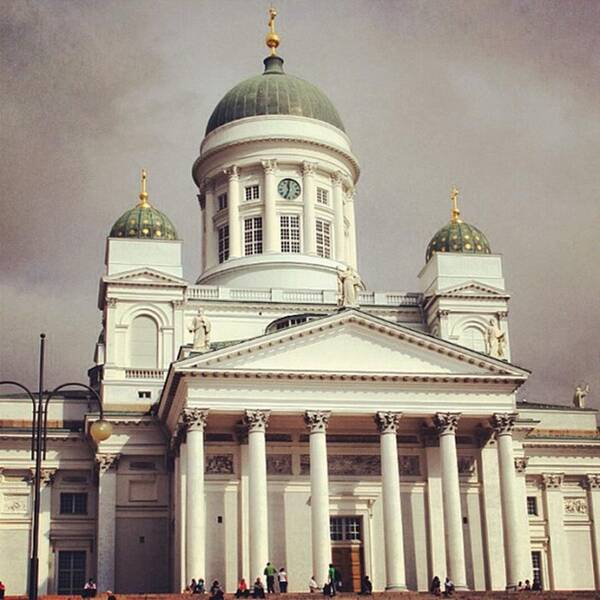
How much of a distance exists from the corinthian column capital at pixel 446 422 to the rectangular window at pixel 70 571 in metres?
19.0

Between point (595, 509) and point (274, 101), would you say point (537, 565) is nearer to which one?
point (595, 509)

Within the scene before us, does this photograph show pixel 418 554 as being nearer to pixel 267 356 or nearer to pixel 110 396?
pixel 267 356

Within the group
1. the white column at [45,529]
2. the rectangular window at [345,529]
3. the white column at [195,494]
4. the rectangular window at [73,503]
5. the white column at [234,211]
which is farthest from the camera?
the white column at [234,211]

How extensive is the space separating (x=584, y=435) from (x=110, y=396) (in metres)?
25.2

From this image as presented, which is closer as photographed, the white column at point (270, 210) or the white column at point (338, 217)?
the white column at point (270, 210)

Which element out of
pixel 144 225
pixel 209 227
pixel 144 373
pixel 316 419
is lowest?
pixel 316 419

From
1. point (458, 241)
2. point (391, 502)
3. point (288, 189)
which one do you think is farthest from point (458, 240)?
point (391, 502)

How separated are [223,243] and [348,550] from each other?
22410mm

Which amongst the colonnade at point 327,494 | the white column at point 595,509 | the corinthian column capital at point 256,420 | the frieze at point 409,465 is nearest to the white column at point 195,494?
the colonnade at point 327,494

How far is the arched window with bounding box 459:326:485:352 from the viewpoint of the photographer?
62969 mm

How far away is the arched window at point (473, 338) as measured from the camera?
6297cm

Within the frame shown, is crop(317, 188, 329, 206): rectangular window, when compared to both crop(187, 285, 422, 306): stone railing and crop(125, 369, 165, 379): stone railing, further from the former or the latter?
crop(125, 369, 165, 379): stone railing

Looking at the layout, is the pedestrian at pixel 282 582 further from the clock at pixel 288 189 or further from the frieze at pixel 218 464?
the clock at pixel 288 189

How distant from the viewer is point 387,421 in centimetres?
5106
